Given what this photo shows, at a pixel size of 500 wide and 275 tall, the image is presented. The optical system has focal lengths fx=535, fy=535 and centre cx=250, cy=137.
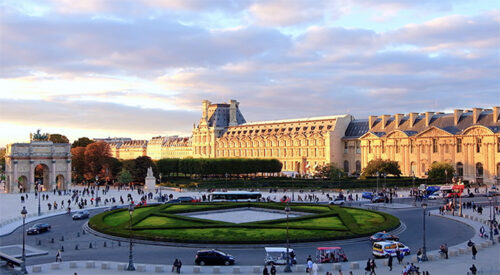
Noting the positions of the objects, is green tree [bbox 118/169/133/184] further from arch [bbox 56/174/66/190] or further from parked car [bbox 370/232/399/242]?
parked car [bbox 370/232/399/242]

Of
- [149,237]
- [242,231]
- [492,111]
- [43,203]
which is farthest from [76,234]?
[492,111]

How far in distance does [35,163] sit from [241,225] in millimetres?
57556

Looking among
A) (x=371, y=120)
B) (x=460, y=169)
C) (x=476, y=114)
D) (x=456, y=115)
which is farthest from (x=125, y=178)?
(x=476, y=114)

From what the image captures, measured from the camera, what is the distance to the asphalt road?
31547 millimetres

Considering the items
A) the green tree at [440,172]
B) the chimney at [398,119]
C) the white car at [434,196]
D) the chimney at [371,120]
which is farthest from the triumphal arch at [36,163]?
the chimney at [398,119]

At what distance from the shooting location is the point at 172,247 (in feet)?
115

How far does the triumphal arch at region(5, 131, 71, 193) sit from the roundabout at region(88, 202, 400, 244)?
39411 millimetres

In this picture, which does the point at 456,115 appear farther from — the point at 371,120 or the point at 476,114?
the point at 371,120

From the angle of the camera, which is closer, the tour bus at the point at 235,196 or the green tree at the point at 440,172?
the tour bus at the point at 235,196

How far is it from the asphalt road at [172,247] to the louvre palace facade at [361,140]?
131 ft

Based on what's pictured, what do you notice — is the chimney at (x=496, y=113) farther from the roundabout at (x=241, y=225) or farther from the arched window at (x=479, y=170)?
the roundabout at (x=241, y=225)

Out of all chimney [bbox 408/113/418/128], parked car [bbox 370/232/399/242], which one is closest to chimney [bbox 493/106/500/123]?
chimney [bbox 408/113/418/128]

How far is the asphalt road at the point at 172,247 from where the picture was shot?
104ft

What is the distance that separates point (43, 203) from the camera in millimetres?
65750
